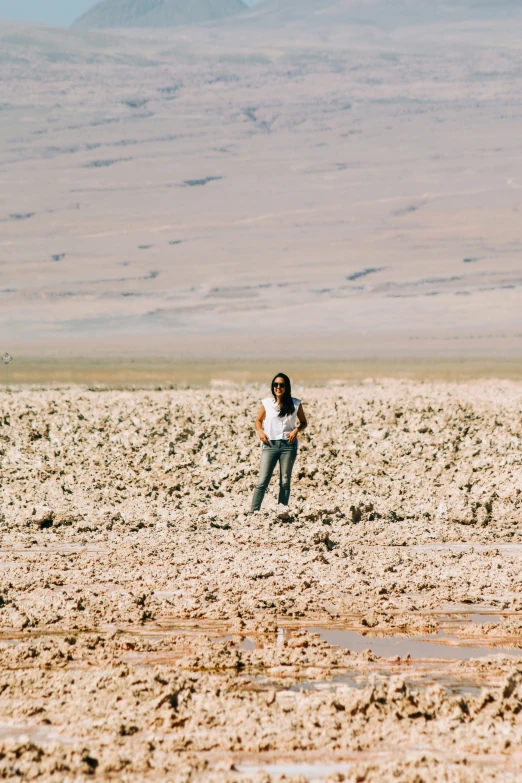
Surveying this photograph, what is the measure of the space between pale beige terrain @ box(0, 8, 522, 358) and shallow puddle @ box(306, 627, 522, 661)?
49.3 m

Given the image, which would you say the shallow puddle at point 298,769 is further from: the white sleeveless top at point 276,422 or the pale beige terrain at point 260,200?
the pale beige terrain at point 260,200

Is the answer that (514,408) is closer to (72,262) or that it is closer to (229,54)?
(72,262)

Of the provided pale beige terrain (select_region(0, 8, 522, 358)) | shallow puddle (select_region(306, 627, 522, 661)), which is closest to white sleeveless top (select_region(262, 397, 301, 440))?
shallow puddle (select_region(306, 627, 522, 661))

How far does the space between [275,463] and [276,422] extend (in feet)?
1.35

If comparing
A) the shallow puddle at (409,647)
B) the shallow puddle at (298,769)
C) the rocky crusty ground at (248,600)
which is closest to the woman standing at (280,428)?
the rocky crusty ground at (248,600)

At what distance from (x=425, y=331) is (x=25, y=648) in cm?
6645

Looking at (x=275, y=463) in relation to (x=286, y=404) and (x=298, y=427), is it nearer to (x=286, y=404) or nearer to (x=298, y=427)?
(x=298, y=427)

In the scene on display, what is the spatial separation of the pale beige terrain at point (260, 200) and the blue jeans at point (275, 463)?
45.2 meters

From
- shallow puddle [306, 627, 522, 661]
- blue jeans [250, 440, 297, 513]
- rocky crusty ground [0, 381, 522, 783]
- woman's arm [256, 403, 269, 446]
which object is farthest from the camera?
blue jeans [250, 440, 297, 513]

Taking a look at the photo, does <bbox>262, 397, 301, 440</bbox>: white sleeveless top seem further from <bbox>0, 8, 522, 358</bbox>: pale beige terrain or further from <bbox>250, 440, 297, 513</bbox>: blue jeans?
<bbox>0, 8, 522, 358</bbox>: pale beige terrain

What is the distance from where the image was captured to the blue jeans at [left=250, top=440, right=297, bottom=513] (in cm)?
1020

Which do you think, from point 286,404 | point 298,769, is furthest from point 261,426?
point 298,769

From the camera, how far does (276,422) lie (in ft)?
33.3

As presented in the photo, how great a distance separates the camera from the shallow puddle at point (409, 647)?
591 centimetres
